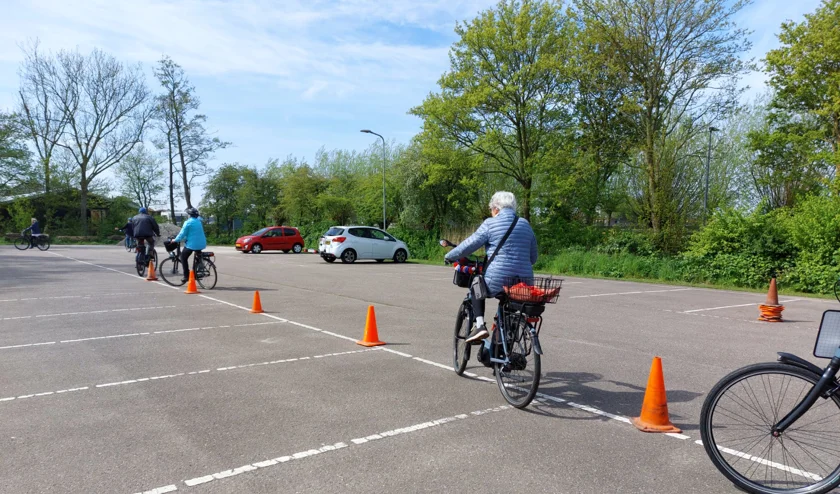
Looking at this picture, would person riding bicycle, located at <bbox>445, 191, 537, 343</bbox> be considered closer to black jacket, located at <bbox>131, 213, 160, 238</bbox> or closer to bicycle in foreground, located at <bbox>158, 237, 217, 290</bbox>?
bicycle in foreground, located at <bbox>158, 237, 217, 290</bbox>

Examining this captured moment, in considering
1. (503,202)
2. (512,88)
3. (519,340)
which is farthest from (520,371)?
(512,88)

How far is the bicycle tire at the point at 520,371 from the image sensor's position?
4.80 metres

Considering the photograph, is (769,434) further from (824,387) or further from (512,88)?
(512,88)

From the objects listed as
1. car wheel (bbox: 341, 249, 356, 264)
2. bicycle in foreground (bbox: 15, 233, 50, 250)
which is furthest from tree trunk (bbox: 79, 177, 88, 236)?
car wheel (bbox: 341, 249, 356, 264)

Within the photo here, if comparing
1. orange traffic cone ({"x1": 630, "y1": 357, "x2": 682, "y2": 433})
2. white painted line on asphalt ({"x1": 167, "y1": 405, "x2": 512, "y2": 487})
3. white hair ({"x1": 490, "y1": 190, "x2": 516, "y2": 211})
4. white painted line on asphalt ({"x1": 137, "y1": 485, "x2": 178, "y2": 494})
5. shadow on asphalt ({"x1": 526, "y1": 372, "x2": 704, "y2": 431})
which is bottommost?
white painted line on asphalt ({"x1": 137, "y1": 485, "x2": 178, "y2": 494})

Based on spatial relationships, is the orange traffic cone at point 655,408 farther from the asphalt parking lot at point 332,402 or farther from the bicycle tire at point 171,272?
the bicycle tire at point 171,272

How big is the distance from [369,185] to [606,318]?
99.9ft

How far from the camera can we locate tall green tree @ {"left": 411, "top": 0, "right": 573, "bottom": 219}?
27.7 m

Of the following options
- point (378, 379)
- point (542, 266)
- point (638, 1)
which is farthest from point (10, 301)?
point (638, 1)

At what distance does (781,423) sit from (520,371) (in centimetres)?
201

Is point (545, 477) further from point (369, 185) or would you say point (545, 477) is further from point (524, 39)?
point (369, 185)

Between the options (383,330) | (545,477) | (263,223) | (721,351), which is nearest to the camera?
(545,477)

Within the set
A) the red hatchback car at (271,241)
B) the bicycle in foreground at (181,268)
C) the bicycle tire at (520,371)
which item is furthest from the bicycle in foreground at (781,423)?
the red hatchback car at (271,241)

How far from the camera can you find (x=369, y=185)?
3956cm
